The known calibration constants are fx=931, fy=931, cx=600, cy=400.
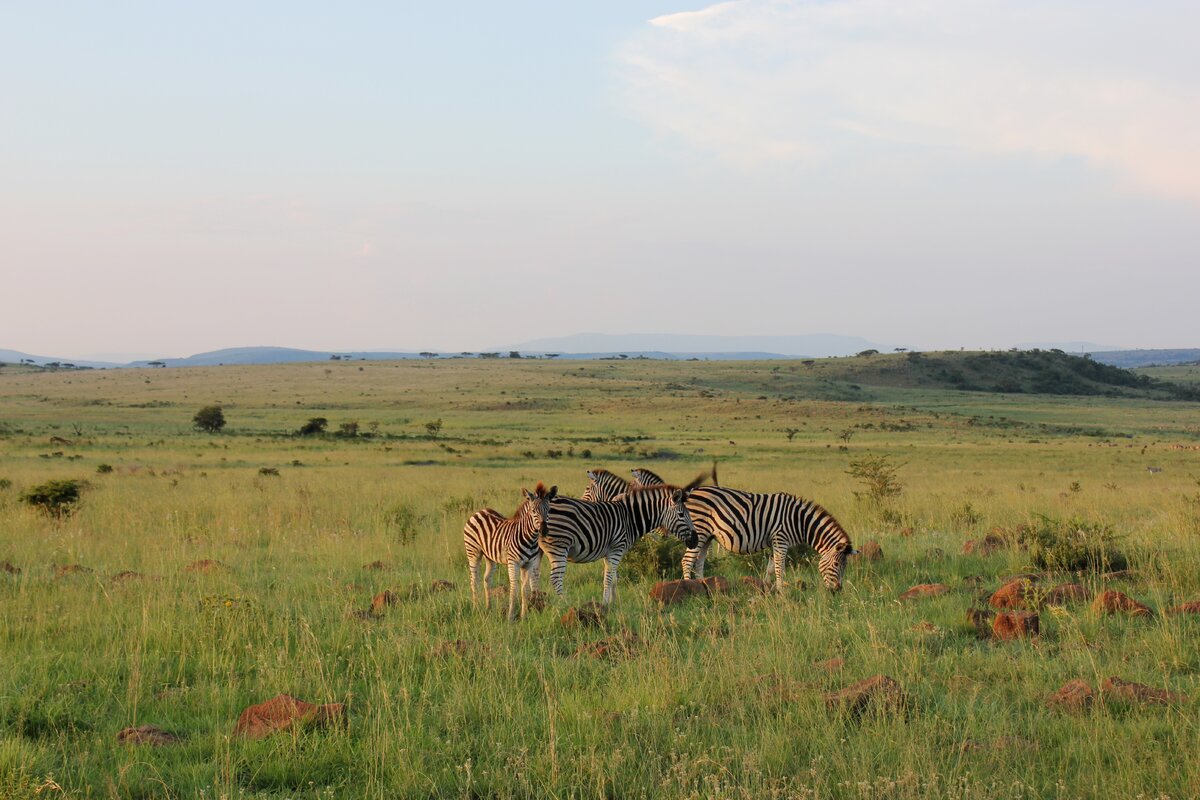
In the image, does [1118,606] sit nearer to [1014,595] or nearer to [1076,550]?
[1014,595]

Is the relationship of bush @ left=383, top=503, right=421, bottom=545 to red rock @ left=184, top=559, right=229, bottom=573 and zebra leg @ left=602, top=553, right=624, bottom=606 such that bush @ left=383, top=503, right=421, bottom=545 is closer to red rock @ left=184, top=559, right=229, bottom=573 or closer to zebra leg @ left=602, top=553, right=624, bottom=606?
red rock @ left=184, top=559, right=229, bottom=573

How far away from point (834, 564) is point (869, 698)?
431 centimetres

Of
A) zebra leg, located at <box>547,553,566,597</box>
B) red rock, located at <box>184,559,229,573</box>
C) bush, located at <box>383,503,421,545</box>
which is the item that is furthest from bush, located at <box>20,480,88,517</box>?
zebra leg, located at <box>547,553,566,597</box>

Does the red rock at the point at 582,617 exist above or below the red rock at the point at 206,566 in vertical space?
above

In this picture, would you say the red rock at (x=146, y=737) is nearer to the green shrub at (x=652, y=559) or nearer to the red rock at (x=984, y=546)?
the green shrub at (x=652, y=559)

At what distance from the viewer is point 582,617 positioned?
863 cm

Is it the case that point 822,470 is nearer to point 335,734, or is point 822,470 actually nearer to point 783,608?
point 783,608

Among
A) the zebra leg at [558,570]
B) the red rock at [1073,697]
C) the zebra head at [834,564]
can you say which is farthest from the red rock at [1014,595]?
the zebra leg at [558,570]

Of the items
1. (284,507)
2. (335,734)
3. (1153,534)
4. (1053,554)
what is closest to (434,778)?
(335,734)

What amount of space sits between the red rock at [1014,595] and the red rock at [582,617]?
155 inches

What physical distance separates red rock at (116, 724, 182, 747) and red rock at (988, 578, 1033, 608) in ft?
24.3

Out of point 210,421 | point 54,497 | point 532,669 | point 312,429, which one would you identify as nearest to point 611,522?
point 532,669

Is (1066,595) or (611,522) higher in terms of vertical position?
(611,522)

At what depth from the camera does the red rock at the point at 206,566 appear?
11.0 metres
